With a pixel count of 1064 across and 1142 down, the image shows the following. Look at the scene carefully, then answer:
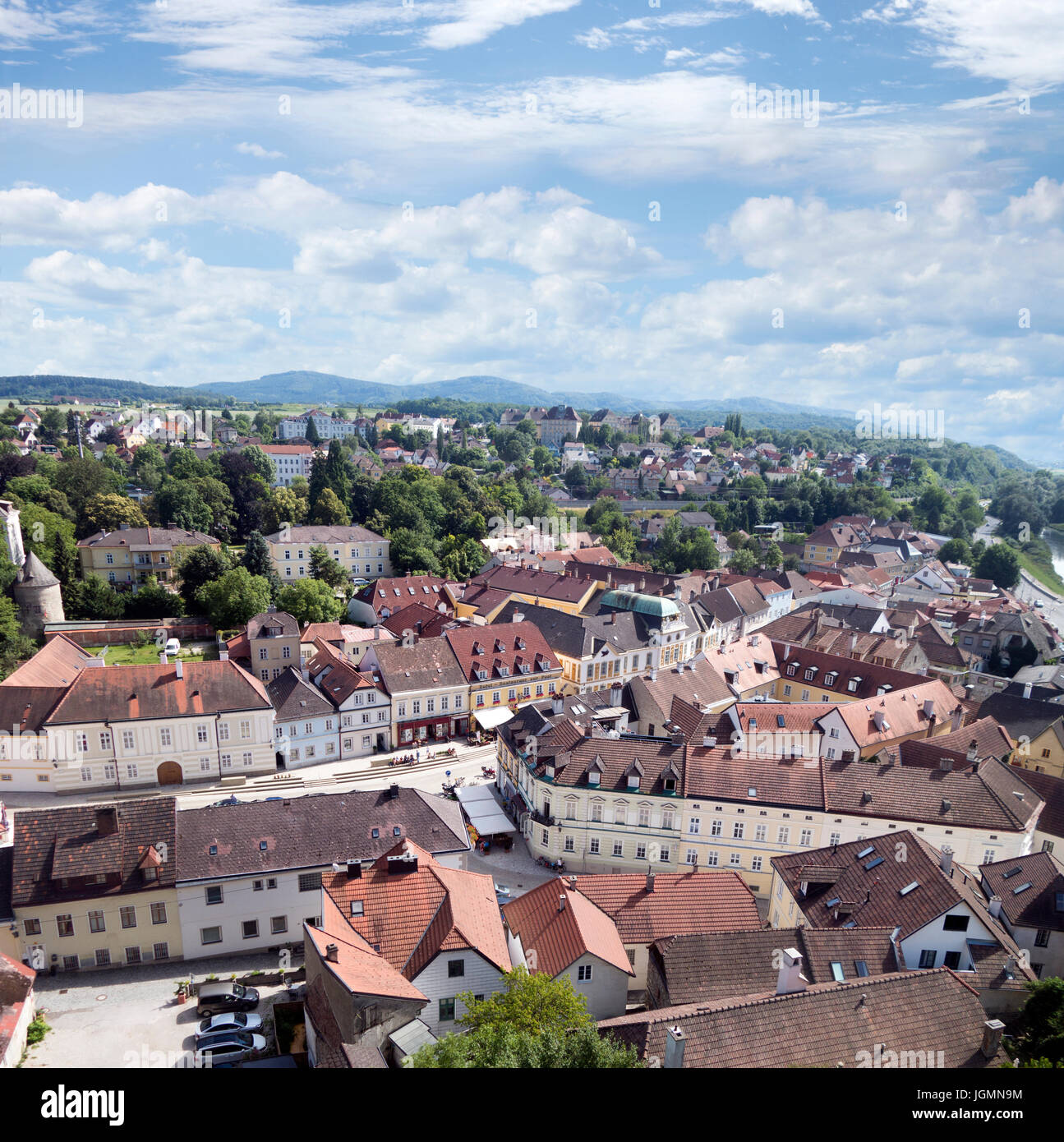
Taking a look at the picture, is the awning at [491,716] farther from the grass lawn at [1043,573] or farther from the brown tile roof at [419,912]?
the grass lawn at [1043,573]

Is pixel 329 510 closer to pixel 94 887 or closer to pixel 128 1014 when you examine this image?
pixel 94 887

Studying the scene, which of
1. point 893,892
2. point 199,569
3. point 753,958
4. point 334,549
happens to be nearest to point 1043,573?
point 334,549

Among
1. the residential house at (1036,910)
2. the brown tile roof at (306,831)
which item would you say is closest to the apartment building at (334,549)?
the brown tile roof at (306,831)

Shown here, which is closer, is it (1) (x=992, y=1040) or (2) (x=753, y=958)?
(1) (x=992, y=1040)

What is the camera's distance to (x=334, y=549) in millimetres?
75500

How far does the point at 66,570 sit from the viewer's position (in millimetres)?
61500

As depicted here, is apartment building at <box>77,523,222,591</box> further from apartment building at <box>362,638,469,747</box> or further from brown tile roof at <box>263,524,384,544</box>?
apartment building at <box>362,638,469,747</box>

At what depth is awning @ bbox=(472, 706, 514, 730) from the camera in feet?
142

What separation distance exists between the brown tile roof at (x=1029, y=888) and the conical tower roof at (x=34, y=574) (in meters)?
59.0

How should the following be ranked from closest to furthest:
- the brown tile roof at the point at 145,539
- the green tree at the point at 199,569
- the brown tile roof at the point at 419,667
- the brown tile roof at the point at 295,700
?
the brown tile roof at the point at 295,700, the brown tile roof at the point at 419,667, the green tree at the point at 199,569, the brown tile roof at the point at 145,539

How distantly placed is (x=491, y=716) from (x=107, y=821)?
893 inches

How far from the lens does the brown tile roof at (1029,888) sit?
25375 millimetres

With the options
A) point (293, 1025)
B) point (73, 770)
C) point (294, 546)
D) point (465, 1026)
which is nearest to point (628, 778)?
point (465, 1026)
